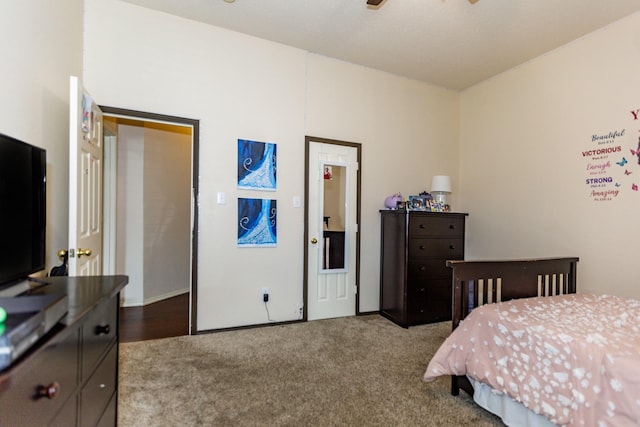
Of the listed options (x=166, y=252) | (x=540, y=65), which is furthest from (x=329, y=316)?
(x=540, y=65)

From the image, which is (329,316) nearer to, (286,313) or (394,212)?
(286,313)

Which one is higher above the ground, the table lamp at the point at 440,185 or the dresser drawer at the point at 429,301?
the table lamp at the point at 440,185

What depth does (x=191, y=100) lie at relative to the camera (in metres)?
3.05

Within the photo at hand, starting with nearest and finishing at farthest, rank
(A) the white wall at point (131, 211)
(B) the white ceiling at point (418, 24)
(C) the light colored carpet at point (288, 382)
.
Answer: (C) the light colored carpet at point (288, 382) < (B) the white ceiling at point (418, 24) < (A) the white wall at point (131, 211)

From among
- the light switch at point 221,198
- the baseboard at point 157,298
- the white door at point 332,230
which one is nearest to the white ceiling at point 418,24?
the white door at point 332,230

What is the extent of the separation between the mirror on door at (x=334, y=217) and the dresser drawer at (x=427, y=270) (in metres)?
0.76

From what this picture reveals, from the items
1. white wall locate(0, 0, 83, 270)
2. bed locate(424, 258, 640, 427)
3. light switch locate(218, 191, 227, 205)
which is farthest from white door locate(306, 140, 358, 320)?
white wall locate(0, 0, 83, 270)

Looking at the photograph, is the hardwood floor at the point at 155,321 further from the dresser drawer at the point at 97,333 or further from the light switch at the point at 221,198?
the dresser drawer at the point at 97,333

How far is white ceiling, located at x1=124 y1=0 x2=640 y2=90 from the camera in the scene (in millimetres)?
2670

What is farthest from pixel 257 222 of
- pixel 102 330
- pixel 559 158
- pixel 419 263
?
pixel 559 158

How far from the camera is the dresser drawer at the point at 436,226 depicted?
3.43 metres

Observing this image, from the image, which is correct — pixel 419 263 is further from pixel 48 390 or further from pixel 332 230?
pixel 48 390

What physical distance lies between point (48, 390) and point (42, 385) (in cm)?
3

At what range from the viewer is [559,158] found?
324 centimetres
